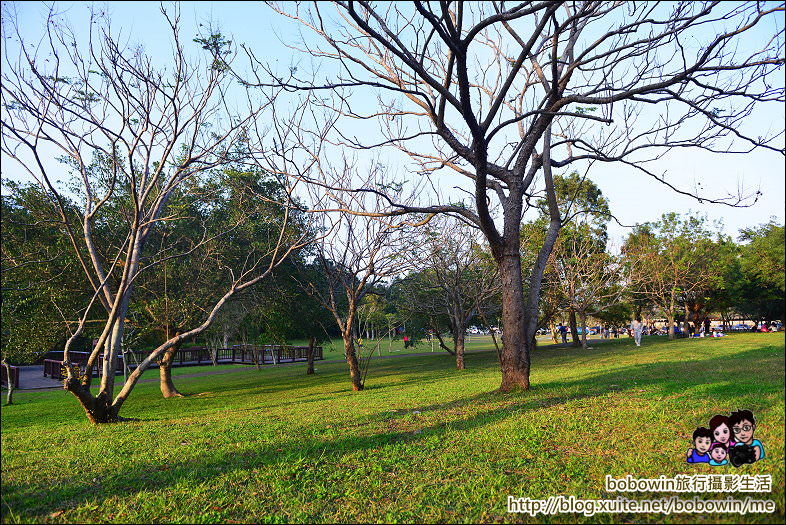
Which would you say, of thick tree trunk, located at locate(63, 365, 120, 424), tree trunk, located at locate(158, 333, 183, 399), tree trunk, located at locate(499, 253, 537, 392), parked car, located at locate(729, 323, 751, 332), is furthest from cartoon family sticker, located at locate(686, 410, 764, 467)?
parked car, located at locate(729, 323, 751, 332)

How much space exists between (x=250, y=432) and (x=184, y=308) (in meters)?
8.66

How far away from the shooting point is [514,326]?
891 centimetres

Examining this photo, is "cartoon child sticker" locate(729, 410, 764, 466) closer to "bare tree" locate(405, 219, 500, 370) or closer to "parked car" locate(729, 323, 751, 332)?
"bare tree" locate(405, 219, 500, 370)

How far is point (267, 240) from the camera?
54.9ft

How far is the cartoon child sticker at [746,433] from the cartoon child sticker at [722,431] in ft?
0.08

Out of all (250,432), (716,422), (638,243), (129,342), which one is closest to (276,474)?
(250,432)

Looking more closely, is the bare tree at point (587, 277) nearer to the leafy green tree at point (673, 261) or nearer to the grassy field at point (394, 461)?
the leafy green tree at point (673, 261)

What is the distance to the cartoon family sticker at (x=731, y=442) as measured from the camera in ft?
7.52

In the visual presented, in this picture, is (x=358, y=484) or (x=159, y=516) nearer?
(x=159, y=516)

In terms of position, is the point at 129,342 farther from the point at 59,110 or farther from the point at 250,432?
the point at 250,432

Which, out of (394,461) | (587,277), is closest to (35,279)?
(394,461)

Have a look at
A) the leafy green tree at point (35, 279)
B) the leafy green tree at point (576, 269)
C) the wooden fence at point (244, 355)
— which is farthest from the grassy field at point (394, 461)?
the wooden fence at point (244, 355)

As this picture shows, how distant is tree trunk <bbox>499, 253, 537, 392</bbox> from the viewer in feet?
29.1

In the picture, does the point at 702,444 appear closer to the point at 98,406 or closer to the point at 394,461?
the point at 394,461
